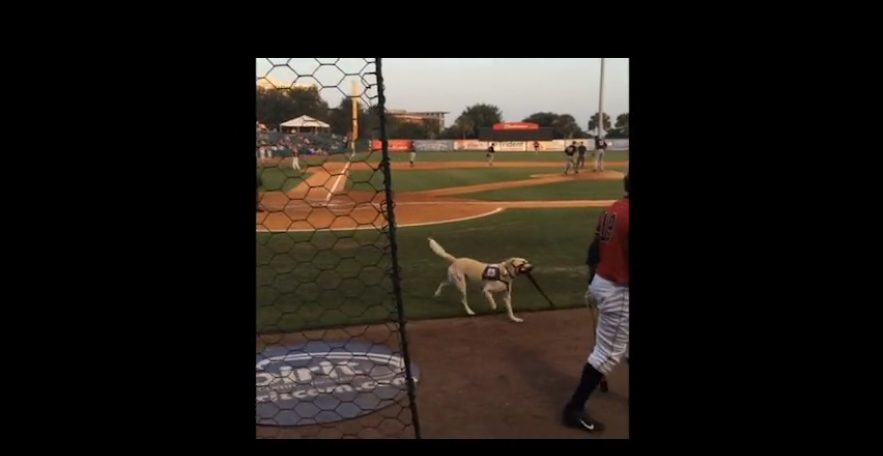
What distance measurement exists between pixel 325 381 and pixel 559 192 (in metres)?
13.6

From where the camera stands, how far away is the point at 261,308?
6.18 metres

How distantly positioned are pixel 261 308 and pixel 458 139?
3998 centimetres

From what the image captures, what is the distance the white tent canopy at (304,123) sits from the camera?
4164 millimetres

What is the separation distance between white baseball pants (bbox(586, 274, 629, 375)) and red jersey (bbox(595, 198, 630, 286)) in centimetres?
5

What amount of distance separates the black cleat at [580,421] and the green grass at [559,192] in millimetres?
11978

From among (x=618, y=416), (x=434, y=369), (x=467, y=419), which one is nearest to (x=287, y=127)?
(x=434, y=369)

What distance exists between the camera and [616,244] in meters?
3.55

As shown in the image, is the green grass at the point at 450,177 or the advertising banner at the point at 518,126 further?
the advertising banner at the point at 518,126

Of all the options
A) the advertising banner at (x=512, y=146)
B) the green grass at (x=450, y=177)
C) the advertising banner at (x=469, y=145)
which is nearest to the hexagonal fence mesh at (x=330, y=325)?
the green grass at (x=450, y=177)

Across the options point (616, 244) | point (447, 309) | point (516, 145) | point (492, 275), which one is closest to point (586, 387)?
point (616, 244)

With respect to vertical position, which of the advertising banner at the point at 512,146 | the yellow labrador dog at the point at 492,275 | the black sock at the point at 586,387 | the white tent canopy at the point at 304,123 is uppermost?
the advertising banner at the point at 512,146

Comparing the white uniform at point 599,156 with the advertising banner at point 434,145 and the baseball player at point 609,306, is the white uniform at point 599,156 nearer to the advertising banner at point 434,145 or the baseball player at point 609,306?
the advertising banner at point 434,145

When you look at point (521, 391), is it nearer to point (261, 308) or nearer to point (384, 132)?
point (384, 132)

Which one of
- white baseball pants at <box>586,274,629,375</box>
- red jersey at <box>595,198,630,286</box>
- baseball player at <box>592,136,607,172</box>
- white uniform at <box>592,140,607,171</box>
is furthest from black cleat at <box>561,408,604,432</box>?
white uniform at <box>592,140,607,171</box>
